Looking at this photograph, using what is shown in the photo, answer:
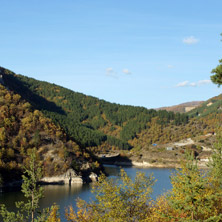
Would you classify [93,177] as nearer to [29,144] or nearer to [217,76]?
[29,144]

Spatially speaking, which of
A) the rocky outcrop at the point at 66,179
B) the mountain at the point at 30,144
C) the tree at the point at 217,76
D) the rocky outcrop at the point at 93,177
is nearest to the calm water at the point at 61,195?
the rocky outcrop at the point at 66,179

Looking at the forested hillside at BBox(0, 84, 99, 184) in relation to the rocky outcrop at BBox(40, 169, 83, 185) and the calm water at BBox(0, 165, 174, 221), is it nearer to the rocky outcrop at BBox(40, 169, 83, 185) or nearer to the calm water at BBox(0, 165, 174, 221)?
the rocky outcrop at BBox(40, 169, 83, 185)

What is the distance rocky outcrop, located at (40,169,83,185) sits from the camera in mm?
115188

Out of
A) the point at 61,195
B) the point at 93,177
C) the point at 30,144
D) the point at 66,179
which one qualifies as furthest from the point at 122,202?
the point at 30,144

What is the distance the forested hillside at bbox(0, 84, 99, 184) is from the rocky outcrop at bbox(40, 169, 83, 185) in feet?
6.97

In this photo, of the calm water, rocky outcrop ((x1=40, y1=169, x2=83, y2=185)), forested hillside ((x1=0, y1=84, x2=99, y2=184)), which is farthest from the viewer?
forested hillside ((x1=0, y1=84, x2=99, y2=184))

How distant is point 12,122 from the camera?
13225cm

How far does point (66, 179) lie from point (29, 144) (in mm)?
22990

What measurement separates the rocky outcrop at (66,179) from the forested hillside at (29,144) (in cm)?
213

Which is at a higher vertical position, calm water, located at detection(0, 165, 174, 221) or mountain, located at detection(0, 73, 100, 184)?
mountain, located at detection(0, 73, 100, 184)

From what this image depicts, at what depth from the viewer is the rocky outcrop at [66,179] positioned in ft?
Answer: 378

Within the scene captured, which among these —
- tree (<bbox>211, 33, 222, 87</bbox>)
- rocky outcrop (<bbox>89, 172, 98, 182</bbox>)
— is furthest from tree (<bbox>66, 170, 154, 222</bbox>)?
rocky outcrop (<bbox>89, 172, 98, 182</bbox>)

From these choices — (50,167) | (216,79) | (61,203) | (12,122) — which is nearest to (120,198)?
(216,79)

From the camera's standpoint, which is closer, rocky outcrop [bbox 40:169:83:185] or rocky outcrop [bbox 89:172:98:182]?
rocky outcrop [bbox 40:169:83:185]
